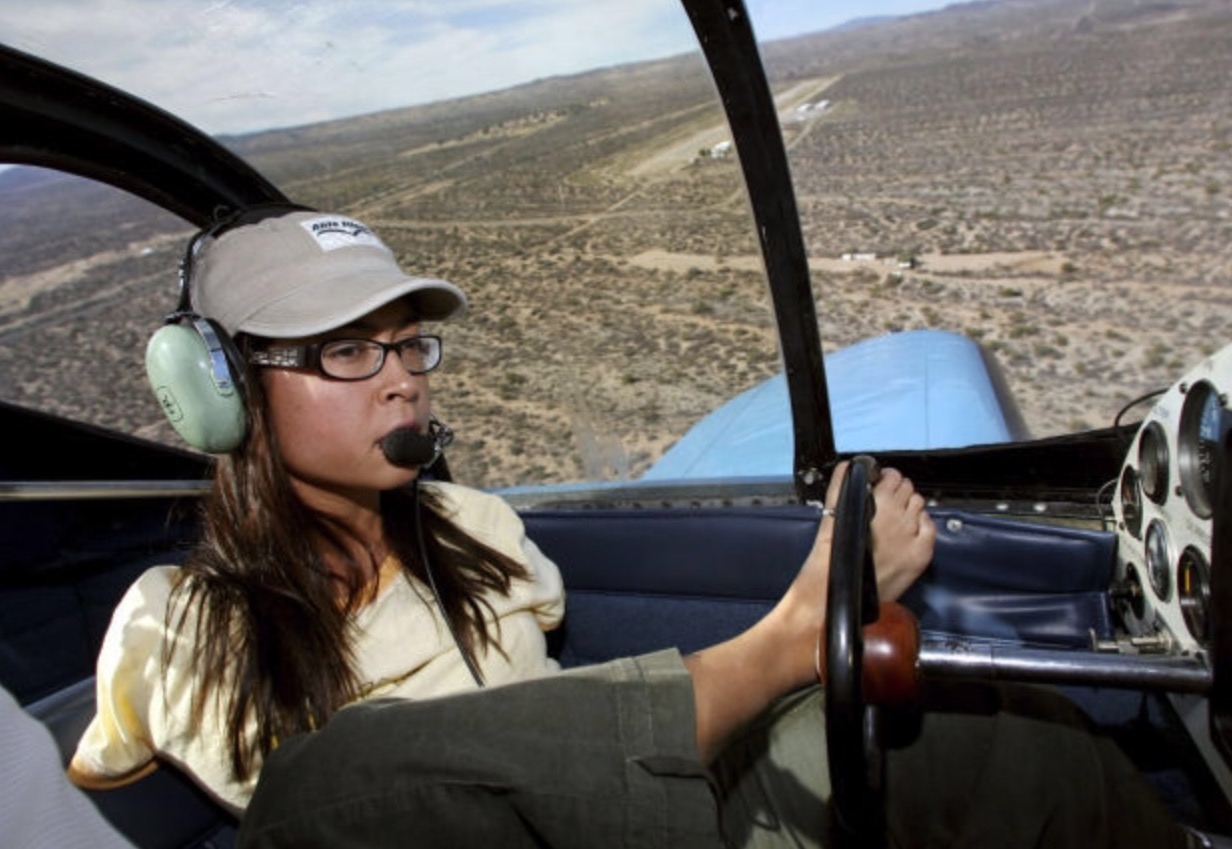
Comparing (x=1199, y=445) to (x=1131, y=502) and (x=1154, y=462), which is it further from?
(x=1131, y=502)

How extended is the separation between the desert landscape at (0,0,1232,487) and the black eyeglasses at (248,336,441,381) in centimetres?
44

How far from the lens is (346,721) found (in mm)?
812

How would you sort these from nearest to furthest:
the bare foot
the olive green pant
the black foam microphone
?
the olive green pant
the black foam microphone
the bare foot

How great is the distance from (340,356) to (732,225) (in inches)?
31.6

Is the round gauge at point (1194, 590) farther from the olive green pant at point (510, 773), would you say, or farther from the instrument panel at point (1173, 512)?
the olive green pant at point (510, 773)

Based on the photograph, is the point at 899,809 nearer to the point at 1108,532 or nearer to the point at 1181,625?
the point at 1181,625

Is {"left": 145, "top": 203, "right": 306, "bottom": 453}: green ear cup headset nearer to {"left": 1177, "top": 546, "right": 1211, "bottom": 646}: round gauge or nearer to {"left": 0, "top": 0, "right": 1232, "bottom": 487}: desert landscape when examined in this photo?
{"left": 0, "top": 0, "right": 1232, "bottom": 487}: desert landscape

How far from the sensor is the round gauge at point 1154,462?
1.51 meters

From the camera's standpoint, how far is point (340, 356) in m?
1.41

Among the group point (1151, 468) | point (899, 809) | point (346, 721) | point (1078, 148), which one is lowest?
point (899, 809)

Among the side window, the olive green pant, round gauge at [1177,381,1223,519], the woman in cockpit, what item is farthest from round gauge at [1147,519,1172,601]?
the side window

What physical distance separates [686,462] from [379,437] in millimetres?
1061

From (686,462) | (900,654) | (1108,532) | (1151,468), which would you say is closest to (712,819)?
(900,654)

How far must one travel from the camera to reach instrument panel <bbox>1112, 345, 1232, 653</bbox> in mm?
1346
